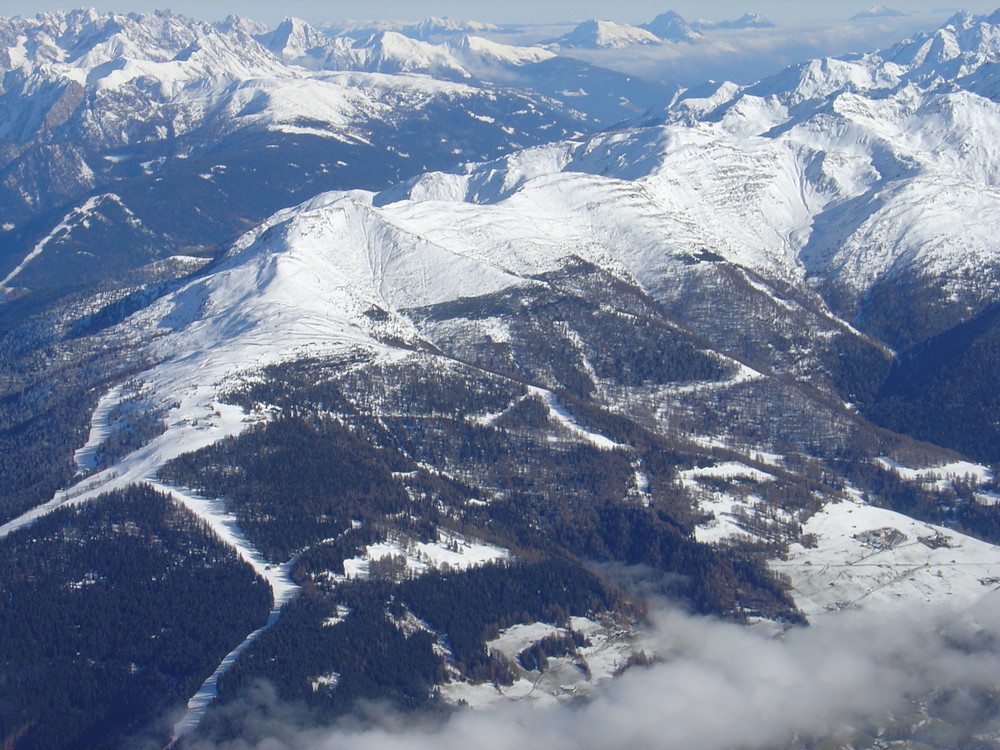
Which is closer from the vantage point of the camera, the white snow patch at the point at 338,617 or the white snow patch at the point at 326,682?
the white snow patch at the point at 326,682

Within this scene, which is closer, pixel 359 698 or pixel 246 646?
pixel 359 698

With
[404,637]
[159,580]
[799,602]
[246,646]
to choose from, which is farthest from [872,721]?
[159,580]

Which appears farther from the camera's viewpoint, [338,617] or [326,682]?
[338,617]

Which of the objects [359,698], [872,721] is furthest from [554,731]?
[872,721]

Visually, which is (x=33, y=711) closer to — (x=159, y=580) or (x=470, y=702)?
(x=159, y=580)

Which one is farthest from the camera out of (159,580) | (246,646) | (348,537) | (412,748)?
(348,537)

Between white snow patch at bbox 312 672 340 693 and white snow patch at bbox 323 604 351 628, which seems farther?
white snow patch at bbox 323 604 351 628

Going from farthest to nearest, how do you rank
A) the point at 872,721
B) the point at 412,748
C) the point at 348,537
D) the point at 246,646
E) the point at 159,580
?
the point at 348,537, the point at 159,580, the point at 246,646, the point at 872,721, the point at 412,748

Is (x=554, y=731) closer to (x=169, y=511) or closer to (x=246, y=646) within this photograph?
(x=246, y=646)

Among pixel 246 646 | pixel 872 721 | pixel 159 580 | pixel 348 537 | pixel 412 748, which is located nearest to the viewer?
pixel 412 748
